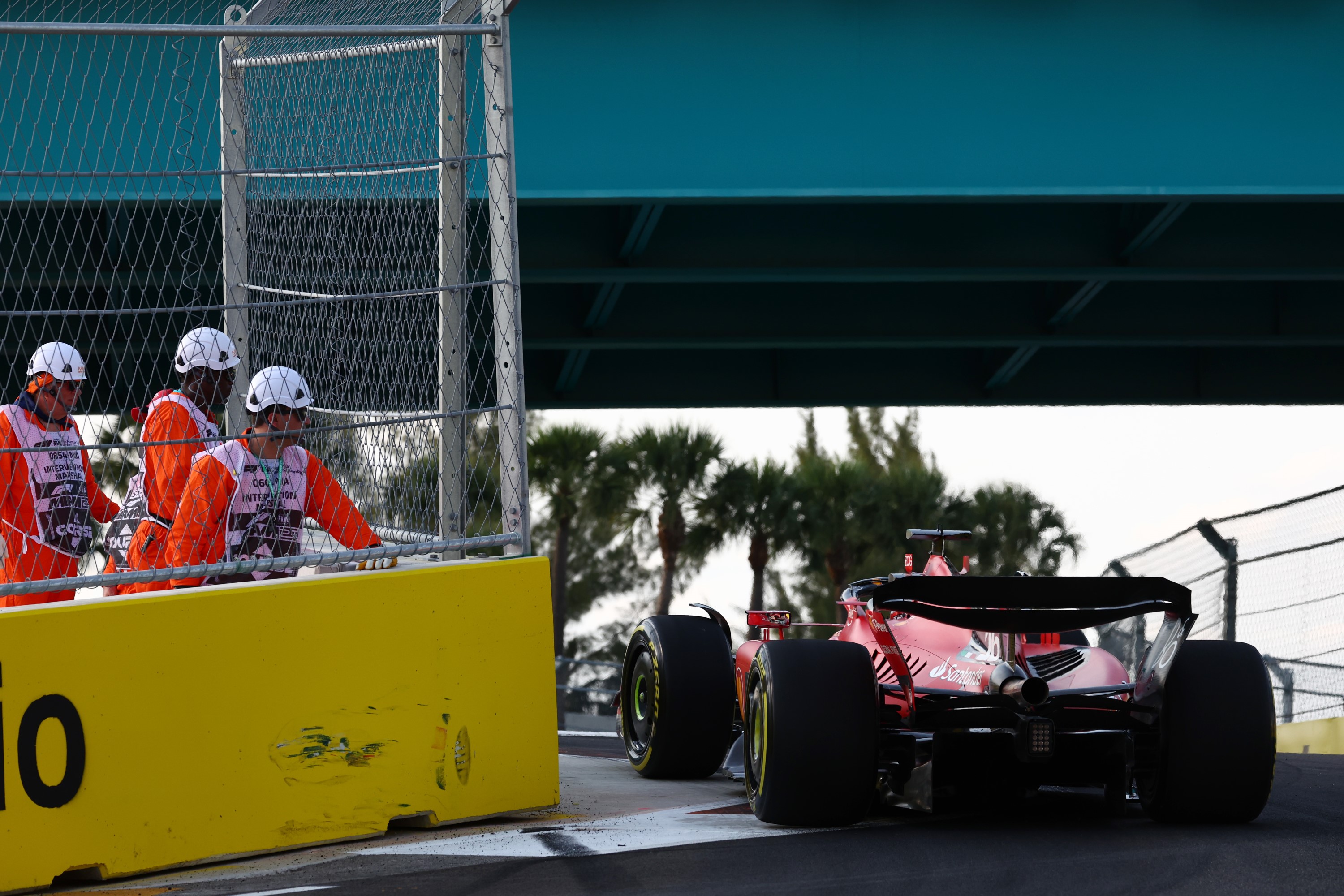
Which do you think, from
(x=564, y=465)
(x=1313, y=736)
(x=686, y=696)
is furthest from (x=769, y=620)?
(x=564, y=465)

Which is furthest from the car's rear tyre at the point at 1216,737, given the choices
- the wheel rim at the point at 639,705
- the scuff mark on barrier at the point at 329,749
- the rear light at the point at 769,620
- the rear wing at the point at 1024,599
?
the scuff mark on barrier at the point at 329,749

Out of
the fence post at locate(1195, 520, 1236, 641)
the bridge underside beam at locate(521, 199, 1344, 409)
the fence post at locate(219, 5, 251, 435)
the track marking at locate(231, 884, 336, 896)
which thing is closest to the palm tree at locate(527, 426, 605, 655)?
the bridge underside beam at locate(521, 199, 1344, 409)

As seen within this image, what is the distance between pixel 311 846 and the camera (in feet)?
18.0

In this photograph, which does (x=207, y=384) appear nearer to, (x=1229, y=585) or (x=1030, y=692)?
(x=1030, y=692)

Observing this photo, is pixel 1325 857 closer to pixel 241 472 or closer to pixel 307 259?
pixel 241 472

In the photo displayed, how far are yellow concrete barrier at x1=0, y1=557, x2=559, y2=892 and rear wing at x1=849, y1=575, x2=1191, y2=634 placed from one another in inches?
56.1

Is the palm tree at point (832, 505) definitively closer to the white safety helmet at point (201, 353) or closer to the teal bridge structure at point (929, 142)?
the teal bridge structure at point (929, 142)

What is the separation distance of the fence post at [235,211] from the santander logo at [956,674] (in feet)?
12.3

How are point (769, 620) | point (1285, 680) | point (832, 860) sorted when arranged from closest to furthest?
point (832, 860) < point (769, 620) < point (1285, 680)

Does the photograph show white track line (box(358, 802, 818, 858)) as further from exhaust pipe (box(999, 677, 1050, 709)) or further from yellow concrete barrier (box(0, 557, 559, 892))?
exhaust pipe (box(999, 677, 1050, 709))

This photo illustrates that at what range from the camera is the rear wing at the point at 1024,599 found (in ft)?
17.6

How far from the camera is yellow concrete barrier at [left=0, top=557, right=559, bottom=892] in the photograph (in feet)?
16.4

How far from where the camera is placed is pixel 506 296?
6207 mm

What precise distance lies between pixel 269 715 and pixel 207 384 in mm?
1661
